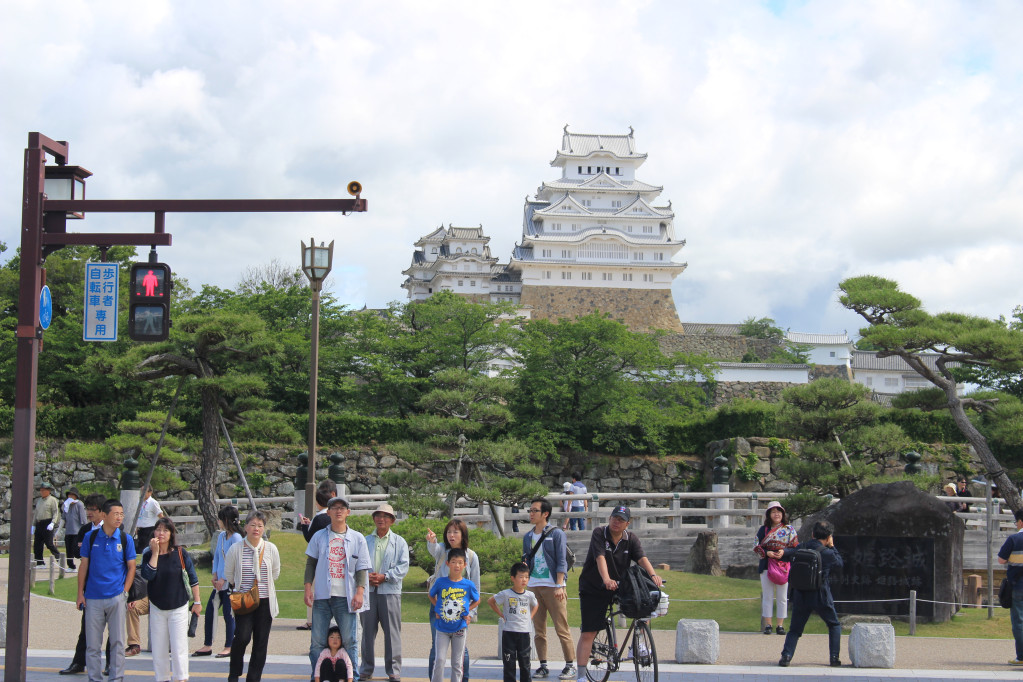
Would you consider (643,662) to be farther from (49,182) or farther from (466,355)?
(466,355)

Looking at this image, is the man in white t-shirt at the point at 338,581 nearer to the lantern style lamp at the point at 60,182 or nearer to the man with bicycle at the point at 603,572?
the man with bicycle at the point at 603,572

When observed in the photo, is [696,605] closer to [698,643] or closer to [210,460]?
[698,643]

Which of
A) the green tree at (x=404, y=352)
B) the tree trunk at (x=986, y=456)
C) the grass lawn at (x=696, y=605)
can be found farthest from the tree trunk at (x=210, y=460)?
the tree trunk at (x=986, y=456)

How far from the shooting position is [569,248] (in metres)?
54.9

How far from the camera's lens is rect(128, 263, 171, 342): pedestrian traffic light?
8945 millimetres

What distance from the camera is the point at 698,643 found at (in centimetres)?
909

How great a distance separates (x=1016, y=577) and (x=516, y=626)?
5.13 metres

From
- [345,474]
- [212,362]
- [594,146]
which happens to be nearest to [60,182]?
[212,362]

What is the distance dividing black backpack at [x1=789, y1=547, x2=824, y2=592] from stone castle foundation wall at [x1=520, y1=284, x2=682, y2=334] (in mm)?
44143

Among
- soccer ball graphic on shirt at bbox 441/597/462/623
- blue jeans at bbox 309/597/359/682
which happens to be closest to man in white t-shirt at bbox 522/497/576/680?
soccer ball graphic on shirt at bbox 441/597/462/623

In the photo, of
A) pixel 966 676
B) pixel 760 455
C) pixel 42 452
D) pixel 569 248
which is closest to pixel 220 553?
pixel 966 676

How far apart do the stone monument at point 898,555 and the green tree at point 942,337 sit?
437 centimetres

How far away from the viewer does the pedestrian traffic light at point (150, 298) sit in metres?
8.95

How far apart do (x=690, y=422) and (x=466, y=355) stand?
23.6 ft
